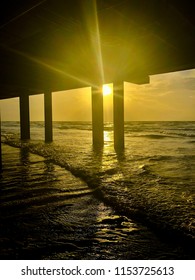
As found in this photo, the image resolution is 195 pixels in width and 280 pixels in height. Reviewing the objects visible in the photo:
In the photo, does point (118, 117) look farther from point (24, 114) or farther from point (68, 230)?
point (68, 230)

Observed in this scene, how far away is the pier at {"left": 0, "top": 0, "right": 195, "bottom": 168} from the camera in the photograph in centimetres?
380

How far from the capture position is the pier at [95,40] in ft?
12.5

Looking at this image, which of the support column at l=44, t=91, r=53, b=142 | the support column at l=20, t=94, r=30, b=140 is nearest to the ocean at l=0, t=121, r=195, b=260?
the support column at l=44, t=91, r=53, b=142

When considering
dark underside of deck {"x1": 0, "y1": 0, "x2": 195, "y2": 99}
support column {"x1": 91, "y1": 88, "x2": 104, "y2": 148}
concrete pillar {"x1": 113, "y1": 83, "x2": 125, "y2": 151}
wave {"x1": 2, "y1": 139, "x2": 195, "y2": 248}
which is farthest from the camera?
support column {"x1": 91, "y1": 88, "x2": 104, "y2": 148}

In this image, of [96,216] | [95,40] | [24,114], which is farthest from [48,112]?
[96,216]

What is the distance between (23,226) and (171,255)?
5.42ft

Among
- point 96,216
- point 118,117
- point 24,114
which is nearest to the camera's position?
point 96,216

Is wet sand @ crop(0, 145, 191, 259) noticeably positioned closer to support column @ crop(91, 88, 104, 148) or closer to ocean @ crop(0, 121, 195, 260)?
ocean @ crop(0, 121, 195, 260)

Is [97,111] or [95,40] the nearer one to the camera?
[95,40]

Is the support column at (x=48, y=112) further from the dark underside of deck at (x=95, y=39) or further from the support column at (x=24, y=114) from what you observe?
the dark underside of deck at (x=95, y=39)

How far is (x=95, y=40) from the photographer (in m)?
5.09

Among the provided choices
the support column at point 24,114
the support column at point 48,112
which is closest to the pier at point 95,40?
the support column at point 48,112

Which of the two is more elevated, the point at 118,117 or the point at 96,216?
the point at 118,117

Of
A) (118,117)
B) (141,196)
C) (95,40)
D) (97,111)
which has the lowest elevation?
(141,196)
